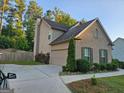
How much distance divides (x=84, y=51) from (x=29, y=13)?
31409 mm

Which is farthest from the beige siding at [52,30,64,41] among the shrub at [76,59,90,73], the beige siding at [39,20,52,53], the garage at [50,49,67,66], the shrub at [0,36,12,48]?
the shrub at [0,36,12,48]

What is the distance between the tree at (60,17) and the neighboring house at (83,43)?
18.2 meters

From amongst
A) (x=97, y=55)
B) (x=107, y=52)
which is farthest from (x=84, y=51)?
(x=107, y=52)

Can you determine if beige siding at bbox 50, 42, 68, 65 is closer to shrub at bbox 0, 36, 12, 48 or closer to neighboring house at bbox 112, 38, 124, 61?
shrub at bbox 0, 36, 12, 48

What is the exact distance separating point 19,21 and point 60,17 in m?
10.5

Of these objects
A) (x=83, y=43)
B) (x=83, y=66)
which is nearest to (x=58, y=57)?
(x=83, y=43)

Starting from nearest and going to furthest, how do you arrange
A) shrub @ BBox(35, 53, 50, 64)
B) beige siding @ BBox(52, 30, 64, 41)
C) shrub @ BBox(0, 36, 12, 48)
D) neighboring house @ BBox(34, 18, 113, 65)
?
neighboring house @ BBox(34, 18, 113, 65) < beige siding @ BBox(52, 30, 64, 41) < shrub @ BBox(35, 53, 50, 64) < shrub @ BBox(0, 36, 12, 48)

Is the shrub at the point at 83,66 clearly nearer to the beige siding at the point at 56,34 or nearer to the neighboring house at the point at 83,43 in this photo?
the neighboring house at the point at 83,43

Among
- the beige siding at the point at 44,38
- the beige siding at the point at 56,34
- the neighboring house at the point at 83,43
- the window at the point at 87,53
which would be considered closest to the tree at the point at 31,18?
the beige siding at the point at 44,38

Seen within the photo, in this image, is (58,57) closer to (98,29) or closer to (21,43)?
(98,29)

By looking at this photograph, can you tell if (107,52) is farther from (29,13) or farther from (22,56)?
(29,13)

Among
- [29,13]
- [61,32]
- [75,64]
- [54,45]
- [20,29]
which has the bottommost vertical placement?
[75,64]

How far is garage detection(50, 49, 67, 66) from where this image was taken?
81.2ft

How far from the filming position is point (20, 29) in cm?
4519
